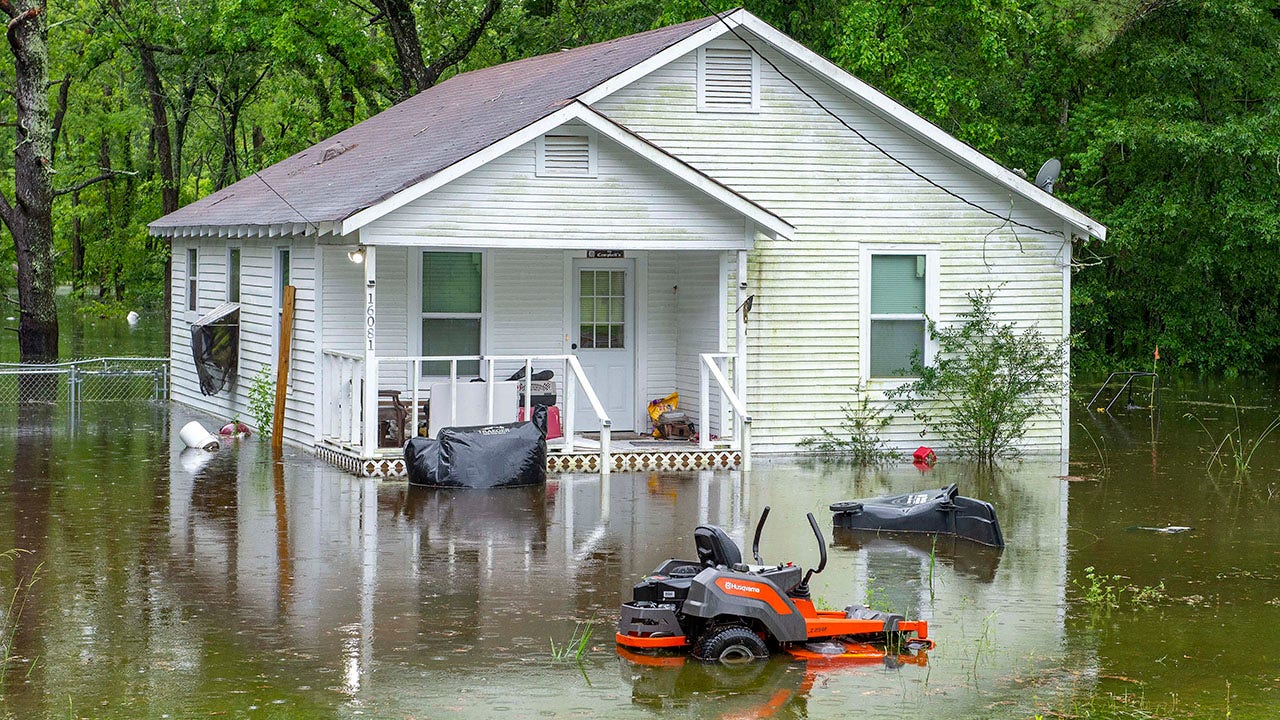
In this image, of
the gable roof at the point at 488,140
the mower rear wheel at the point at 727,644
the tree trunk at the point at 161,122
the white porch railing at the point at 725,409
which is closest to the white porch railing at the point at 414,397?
the white porch railing at the point at 725,409

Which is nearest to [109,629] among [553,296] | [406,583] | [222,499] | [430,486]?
[406,583]

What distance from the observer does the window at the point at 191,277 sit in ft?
82.7

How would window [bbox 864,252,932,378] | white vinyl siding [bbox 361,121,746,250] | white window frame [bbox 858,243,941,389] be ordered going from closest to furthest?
white vinyl siding [bbox 361,121,746,250]
white window frame [bbox 858,243,941,389]
window [bbox 864,252,932,378]

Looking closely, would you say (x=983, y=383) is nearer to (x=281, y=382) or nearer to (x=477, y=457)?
(x=477, y=457)

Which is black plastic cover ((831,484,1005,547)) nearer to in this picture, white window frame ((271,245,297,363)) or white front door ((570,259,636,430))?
white front door ((570,259,636,430))

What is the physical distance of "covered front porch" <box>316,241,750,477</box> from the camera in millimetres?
17875

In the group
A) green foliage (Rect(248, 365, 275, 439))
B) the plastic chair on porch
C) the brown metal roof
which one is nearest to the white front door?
the brown metal roof

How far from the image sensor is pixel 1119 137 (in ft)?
96.9

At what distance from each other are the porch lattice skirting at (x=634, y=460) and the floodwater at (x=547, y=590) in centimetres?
30

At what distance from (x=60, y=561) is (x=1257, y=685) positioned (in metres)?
8.65

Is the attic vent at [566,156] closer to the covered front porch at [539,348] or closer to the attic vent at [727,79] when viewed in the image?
the covered front porch at [539,348]

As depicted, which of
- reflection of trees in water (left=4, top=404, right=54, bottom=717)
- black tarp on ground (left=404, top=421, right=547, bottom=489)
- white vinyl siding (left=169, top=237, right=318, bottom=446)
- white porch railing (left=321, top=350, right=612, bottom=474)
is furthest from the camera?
white vinyl siding (left=169, top=237, right=318, bottom=446)

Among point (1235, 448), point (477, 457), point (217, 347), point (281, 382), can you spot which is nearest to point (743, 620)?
point (477, 457)

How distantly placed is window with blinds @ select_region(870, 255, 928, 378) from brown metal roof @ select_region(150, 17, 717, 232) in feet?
13.0
